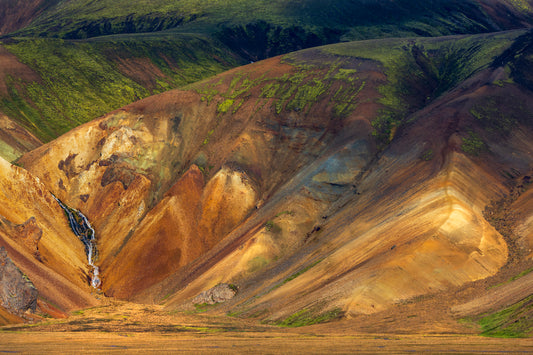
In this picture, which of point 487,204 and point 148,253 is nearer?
point 487,204

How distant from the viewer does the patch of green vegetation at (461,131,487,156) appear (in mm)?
63594

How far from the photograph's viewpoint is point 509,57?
79438 mm

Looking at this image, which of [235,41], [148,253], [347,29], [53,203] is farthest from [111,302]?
[347,29]

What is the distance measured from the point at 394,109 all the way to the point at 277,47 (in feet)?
289

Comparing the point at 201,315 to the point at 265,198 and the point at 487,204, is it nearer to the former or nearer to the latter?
the point at 265,198

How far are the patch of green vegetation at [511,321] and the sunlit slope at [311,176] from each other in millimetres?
6510

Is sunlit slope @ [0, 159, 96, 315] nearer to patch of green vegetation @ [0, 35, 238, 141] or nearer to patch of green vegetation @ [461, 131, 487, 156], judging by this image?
patch of green vegetation @ [0, 35, 238, 141]

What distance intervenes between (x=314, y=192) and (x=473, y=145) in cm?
1594

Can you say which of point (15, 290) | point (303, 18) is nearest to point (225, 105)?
point (15, 290)

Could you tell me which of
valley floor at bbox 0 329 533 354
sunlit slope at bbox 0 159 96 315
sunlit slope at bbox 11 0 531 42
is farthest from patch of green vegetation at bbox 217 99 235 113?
sunlit slope at bbox 11 0 531 42

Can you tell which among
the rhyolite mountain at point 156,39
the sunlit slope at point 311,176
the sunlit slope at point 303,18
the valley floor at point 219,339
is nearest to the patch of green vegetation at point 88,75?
the rhyolite mountain at point 156,39

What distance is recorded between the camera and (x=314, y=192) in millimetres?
66688

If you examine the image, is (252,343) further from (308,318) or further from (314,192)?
(314,192)

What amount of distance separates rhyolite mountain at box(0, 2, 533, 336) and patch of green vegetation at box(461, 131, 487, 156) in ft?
0.46
